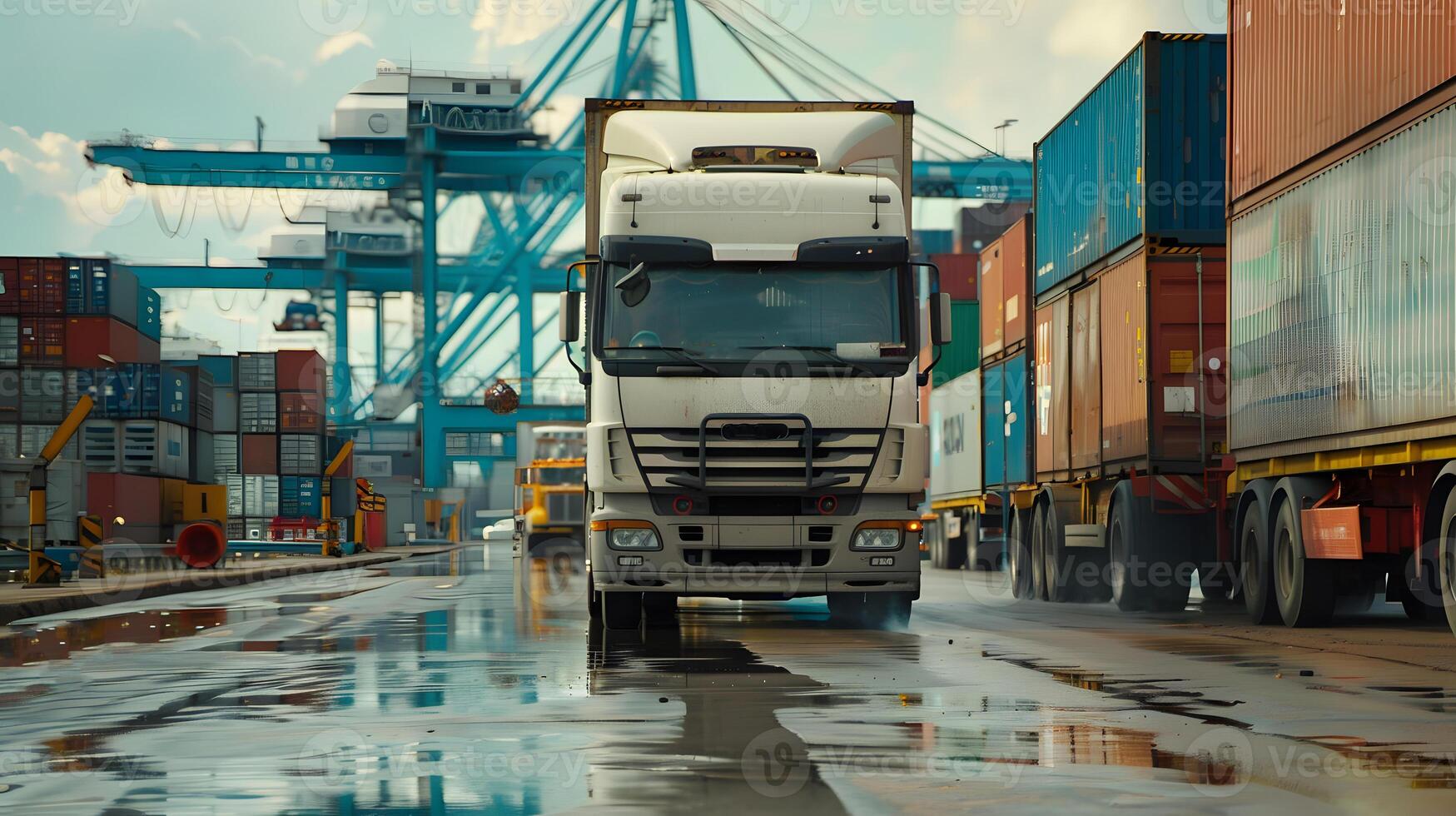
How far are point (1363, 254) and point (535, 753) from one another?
880 cm

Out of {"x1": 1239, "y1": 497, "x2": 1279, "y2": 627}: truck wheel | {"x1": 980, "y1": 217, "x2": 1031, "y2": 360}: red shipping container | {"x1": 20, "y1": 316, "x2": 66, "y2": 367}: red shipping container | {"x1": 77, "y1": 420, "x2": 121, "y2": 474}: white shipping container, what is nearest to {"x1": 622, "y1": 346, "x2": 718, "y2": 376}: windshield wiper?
{"x1": 1239, "y1": 497, "x2": 1279, "y2": 627}: truck wheel

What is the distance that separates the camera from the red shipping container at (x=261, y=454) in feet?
199

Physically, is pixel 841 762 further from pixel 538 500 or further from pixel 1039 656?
pixel 538 500

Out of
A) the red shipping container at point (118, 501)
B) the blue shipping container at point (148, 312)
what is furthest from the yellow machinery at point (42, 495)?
the blue shipping container at point (148, 312)

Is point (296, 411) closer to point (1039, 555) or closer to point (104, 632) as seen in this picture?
point (1039, 555)

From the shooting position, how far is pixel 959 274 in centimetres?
5575

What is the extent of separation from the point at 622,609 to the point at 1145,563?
5977 millimetres

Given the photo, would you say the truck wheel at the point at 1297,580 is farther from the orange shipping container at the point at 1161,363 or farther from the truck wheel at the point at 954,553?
the truck wheel at the point at 954,553

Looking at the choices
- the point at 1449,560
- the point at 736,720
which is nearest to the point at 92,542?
the point at 1449,560

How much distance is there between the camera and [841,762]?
617 cm

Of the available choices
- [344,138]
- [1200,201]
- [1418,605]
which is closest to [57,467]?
[1200,201]

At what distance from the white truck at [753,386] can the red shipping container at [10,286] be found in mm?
32367

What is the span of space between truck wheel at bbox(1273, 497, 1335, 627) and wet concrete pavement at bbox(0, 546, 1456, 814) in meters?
0.46

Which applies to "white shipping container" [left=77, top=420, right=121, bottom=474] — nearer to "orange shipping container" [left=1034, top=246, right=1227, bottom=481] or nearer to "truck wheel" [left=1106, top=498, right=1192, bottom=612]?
"orange shipping container" [left=1034, top=246, right=1227, bottom=481]
